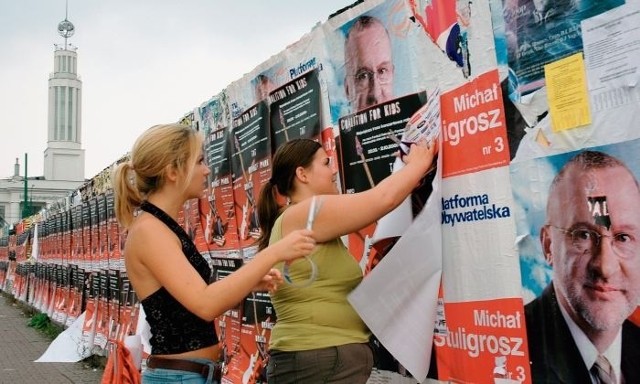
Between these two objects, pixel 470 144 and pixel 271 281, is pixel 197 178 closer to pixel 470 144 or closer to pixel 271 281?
pixel 271 281

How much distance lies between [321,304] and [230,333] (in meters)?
2.93

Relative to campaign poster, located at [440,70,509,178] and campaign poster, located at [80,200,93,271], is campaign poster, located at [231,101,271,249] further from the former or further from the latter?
campaign poster, located at [80,200,93,271]

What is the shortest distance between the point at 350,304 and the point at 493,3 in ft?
3.94

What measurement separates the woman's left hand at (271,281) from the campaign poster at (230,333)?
2686mm

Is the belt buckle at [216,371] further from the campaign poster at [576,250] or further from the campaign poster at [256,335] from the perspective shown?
the campaign poster at [256,335]

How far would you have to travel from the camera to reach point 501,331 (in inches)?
104

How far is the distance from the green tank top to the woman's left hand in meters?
0.12

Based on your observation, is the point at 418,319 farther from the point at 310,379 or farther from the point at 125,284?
the point at 125,284

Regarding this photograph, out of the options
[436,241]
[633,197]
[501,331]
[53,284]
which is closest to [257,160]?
[436,241]

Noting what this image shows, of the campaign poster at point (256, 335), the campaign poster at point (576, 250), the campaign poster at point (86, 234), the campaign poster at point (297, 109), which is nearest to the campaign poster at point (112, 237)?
the campaign poster at point (86, 234)

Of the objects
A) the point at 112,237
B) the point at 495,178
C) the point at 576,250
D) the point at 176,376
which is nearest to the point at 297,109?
the point at 495,178

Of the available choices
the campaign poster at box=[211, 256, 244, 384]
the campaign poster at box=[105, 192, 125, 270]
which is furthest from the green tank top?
the campaign poster at box=[105, 192, 125, 270]

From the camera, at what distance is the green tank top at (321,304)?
2590 mm

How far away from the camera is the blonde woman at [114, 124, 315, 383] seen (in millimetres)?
2320
